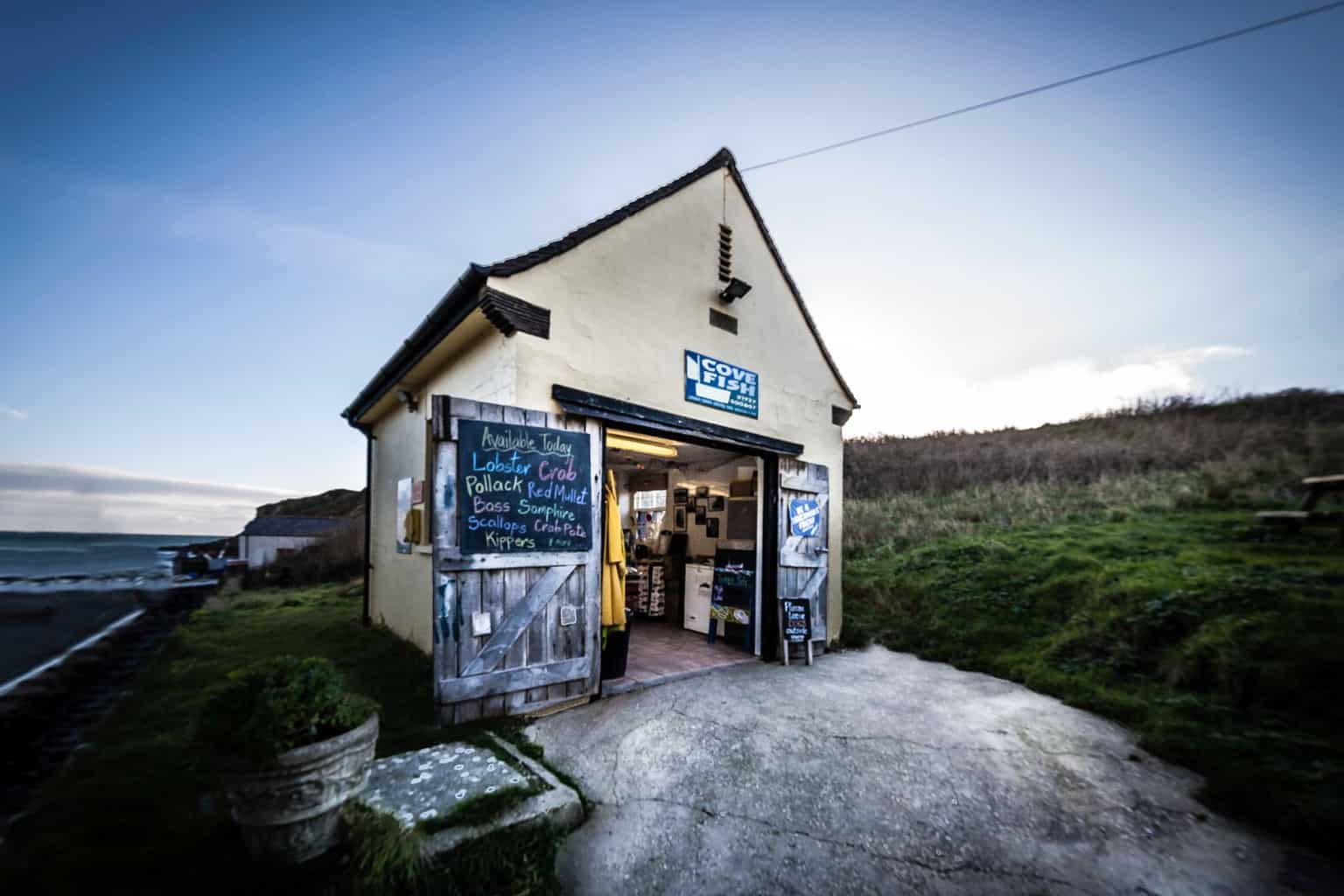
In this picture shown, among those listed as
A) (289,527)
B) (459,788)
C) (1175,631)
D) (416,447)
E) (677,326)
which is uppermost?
(677,326)

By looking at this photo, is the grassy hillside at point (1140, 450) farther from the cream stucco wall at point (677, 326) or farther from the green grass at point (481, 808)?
the green grass at point (481, 808)

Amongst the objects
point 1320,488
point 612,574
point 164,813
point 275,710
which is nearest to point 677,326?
point 612,574

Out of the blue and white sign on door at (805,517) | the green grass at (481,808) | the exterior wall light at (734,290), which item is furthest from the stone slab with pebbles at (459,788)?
the exterior wall light at (734,290)

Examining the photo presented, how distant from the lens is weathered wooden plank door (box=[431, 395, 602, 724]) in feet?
13.0

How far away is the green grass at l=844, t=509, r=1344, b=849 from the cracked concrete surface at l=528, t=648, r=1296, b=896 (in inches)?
16.0

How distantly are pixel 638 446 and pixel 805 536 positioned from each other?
2972 millimetres

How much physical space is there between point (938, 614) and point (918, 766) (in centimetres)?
486

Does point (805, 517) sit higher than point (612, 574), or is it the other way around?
point (805, 517)

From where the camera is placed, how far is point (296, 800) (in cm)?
228

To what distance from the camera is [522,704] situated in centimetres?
440

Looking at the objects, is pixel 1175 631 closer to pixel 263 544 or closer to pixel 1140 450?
pixel 1140 450

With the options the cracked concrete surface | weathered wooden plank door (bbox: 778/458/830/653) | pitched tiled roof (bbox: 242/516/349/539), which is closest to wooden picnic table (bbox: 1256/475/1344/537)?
the cracked concrete surface

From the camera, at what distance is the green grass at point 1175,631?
364 centimetres

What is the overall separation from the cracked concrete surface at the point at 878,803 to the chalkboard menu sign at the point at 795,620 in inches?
56.1
